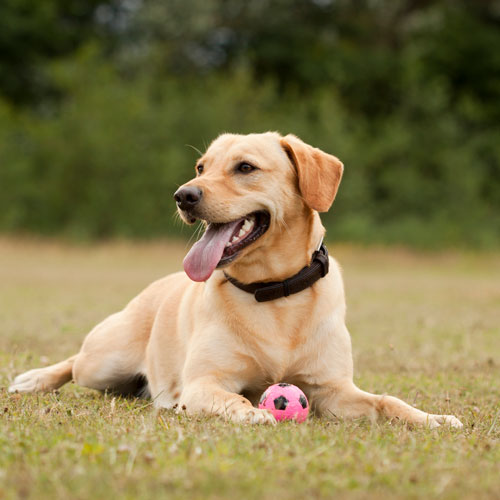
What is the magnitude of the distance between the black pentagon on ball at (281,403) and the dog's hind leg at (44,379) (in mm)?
2059

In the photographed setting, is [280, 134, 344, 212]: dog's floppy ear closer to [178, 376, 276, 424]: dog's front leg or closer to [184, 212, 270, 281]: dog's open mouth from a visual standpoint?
[184, 212, 270, 281]: dog's open mouth

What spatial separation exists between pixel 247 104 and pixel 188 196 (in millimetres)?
27339

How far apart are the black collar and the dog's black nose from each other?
0.56 meters

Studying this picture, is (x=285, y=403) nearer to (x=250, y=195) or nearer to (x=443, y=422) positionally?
(x=443, y=422)

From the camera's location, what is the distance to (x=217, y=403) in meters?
4.07

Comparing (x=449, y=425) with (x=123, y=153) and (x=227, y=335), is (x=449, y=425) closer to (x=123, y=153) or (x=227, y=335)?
(x=227, y=335)

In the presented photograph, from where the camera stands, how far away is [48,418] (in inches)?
149

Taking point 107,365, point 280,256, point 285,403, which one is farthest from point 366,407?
point 107,365

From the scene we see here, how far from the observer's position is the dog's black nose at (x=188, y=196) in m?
4.46

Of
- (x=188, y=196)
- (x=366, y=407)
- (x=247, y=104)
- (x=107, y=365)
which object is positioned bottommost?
(x=247, y=104)

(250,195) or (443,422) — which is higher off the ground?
(250,195)

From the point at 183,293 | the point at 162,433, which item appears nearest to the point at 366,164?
the point at 183,293

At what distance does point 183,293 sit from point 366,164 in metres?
28.0

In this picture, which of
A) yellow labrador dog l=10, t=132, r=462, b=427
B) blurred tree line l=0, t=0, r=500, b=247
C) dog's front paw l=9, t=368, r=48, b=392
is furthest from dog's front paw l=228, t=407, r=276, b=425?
blurred tree line l=0, t=0, r=500, b=247
